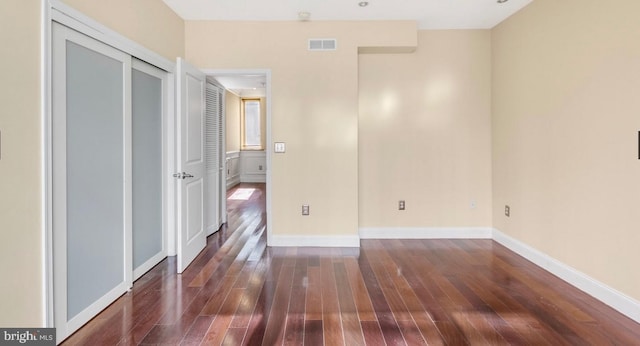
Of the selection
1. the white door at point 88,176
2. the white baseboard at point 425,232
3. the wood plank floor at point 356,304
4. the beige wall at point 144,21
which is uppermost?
the beige wall at point 144,21

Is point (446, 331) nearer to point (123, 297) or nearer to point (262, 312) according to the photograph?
point (262, 312)

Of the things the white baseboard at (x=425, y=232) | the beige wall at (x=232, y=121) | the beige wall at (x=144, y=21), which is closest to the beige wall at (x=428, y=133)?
the white baseboard at (x=425, y=232)

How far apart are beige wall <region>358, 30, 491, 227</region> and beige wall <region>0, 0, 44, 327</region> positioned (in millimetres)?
3342

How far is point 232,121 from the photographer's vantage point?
32.8ft

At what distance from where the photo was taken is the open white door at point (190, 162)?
3.32 metres

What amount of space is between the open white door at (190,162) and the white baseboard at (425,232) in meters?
2.07

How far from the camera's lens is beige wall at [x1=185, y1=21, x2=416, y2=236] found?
13.5 feet

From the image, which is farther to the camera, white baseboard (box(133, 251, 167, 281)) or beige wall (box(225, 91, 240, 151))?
beige wall (box(225, 91, 240, 151))

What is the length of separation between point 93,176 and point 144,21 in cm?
154

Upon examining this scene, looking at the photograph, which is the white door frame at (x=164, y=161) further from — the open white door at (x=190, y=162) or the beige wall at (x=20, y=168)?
the beige wall at (x=20, y=168)

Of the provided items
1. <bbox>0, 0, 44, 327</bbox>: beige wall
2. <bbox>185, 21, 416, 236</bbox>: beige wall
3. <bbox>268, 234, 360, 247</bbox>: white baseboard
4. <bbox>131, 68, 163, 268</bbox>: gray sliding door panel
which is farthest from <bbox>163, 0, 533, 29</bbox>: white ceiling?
<bbox>268, 234, 360, 247</bbox>: white baseboard

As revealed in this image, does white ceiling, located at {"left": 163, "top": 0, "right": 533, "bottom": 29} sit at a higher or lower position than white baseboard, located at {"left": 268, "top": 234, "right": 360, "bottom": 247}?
higher

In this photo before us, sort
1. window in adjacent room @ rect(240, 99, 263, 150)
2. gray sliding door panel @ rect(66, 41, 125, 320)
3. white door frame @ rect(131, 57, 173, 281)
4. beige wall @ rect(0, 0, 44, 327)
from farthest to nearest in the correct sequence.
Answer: window in adjacent room @ rect(240, 99, 263, 150) < white door frame @ rect(131, 57, 173, 281) < gray sliding door panel @ rect(66, 41, 125, 320) < beige wall @ rect(0, 0, 44, 327)

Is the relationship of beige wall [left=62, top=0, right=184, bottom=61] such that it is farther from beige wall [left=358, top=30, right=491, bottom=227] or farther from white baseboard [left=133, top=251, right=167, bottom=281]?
beige wall [left=358, top=30, right=491, bottom=227]
